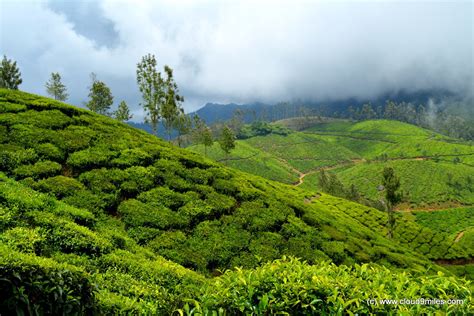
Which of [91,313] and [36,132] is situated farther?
[36,132]

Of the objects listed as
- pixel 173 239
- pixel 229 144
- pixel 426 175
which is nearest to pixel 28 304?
pixel 173 239

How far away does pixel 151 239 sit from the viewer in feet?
53.4

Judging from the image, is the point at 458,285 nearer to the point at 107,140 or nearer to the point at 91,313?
the point at 91,313

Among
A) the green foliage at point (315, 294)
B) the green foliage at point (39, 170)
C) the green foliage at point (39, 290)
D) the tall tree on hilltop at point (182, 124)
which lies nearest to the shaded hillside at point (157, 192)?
the green foliage at point (39, 170)

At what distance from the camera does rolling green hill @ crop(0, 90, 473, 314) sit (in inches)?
241

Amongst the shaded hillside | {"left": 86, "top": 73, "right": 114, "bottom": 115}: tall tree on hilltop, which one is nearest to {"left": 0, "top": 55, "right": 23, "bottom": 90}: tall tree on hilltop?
{"left": 86, "top": 73, "right": 114, "bottom": 115}: tall tree on hilltop

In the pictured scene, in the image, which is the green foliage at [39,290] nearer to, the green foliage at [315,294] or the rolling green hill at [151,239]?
the rolling green hill at [151,239]

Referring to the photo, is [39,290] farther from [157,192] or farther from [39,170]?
[157,192]

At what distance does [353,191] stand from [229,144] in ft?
188

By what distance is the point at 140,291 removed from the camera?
9.38m

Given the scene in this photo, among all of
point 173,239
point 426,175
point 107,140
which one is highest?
point 107,140

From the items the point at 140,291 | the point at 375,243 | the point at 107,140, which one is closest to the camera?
the point at 140,291

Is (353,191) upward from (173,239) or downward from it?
downward

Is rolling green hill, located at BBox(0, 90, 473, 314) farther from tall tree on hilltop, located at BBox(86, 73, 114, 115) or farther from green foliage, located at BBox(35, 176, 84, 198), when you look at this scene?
tall tree on hilltop, located at BBox(86, 73, 114, 115)
